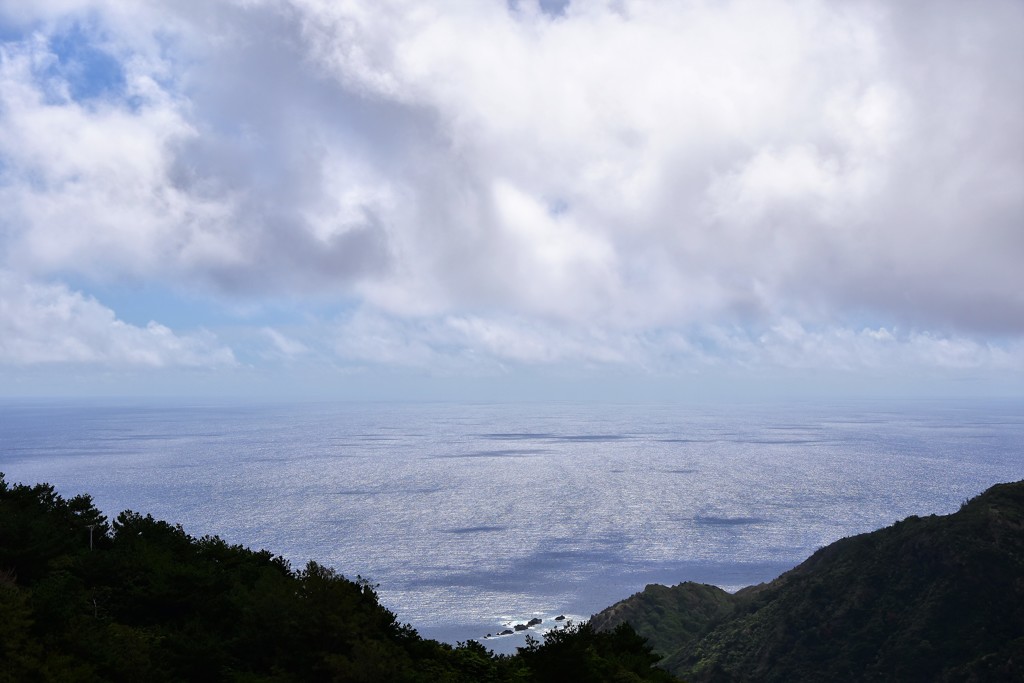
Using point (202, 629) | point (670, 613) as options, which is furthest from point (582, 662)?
point (670, 613)

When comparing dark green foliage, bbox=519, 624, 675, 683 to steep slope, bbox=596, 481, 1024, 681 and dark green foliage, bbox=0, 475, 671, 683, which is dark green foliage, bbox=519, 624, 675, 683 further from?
steep slope, bbox=596, 481, 1024, 681

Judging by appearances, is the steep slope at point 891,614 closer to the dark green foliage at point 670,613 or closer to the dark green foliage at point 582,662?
the dark green foliage at point 670,613

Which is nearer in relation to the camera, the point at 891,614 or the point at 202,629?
the point at 202,629

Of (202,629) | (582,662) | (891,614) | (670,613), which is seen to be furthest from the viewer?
(670,613)

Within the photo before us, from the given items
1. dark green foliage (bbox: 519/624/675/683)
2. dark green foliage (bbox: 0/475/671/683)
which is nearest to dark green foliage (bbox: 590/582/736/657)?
dark green foliage (bbox: 519/624/675/683)

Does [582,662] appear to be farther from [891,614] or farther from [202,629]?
[891,614]

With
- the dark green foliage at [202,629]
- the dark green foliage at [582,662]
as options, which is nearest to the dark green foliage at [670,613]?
the dark green foliage at [582,662]
